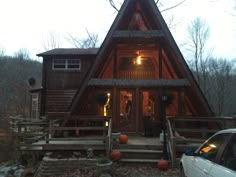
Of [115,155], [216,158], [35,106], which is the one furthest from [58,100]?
[216,158]

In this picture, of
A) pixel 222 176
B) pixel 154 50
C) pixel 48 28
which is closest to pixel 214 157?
pixel 222 176

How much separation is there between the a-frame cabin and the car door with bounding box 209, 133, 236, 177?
7849 mm

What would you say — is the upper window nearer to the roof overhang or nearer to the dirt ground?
the roof overhang

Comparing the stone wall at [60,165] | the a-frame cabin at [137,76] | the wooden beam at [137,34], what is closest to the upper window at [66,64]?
the a-frame cabin at [137,76]

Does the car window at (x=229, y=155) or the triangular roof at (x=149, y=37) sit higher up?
the triangular roof at (x=149, y=37)

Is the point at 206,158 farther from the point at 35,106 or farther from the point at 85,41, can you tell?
the point at 85,41

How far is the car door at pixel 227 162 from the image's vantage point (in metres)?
3.88


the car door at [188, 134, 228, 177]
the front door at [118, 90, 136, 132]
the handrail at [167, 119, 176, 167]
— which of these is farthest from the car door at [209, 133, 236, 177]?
the front door at [118, 90, 136, 132]

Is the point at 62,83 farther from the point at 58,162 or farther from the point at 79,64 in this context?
the point at 58,162

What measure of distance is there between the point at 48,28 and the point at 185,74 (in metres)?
36.3

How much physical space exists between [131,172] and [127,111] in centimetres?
518

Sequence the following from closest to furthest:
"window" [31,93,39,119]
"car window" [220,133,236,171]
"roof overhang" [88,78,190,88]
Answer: "car window" [220,133,236,171], "roof overhang" [88,78,190,88], "window" [31,93,39,119]

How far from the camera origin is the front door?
13656 mm

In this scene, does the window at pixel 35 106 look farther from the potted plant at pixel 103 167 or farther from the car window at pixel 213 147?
the car window at pixel 213 147
